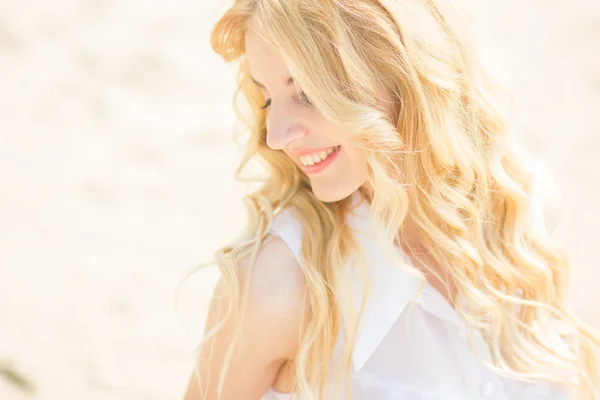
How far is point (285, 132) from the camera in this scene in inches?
73.8

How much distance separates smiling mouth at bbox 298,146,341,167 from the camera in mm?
1902

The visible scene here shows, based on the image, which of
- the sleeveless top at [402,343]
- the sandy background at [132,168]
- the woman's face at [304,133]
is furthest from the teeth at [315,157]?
the sandy background at [132,168]

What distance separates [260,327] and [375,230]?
367 mm

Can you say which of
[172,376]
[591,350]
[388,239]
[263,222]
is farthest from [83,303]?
[591,350]

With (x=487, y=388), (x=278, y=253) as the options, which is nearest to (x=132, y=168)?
(x=278, y=253)

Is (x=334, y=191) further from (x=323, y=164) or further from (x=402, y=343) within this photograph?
(x=402, y=343)

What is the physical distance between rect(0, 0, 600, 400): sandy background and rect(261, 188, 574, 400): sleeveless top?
0.52m

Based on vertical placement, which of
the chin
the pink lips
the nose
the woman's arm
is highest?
the nose

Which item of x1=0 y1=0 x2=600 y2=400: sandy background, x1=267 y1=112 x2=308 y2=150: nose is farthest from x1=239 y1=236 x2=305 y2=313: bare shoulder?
x1=0 y1=0 x2=600 y2=400: sandy background

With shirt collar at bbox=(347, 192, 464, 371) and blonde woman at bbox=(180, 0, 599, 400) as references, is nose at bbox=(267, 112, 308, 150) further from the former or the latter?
shirt collar at bbox=(347, 192, 464, 371)

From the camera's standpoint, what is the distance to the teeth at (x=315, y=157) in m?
1.90

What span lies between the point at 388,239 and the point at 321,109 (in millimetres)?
357

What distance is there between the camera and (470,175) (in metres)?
2.04

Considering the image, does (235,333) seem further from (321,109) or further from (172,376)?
(172,376)
